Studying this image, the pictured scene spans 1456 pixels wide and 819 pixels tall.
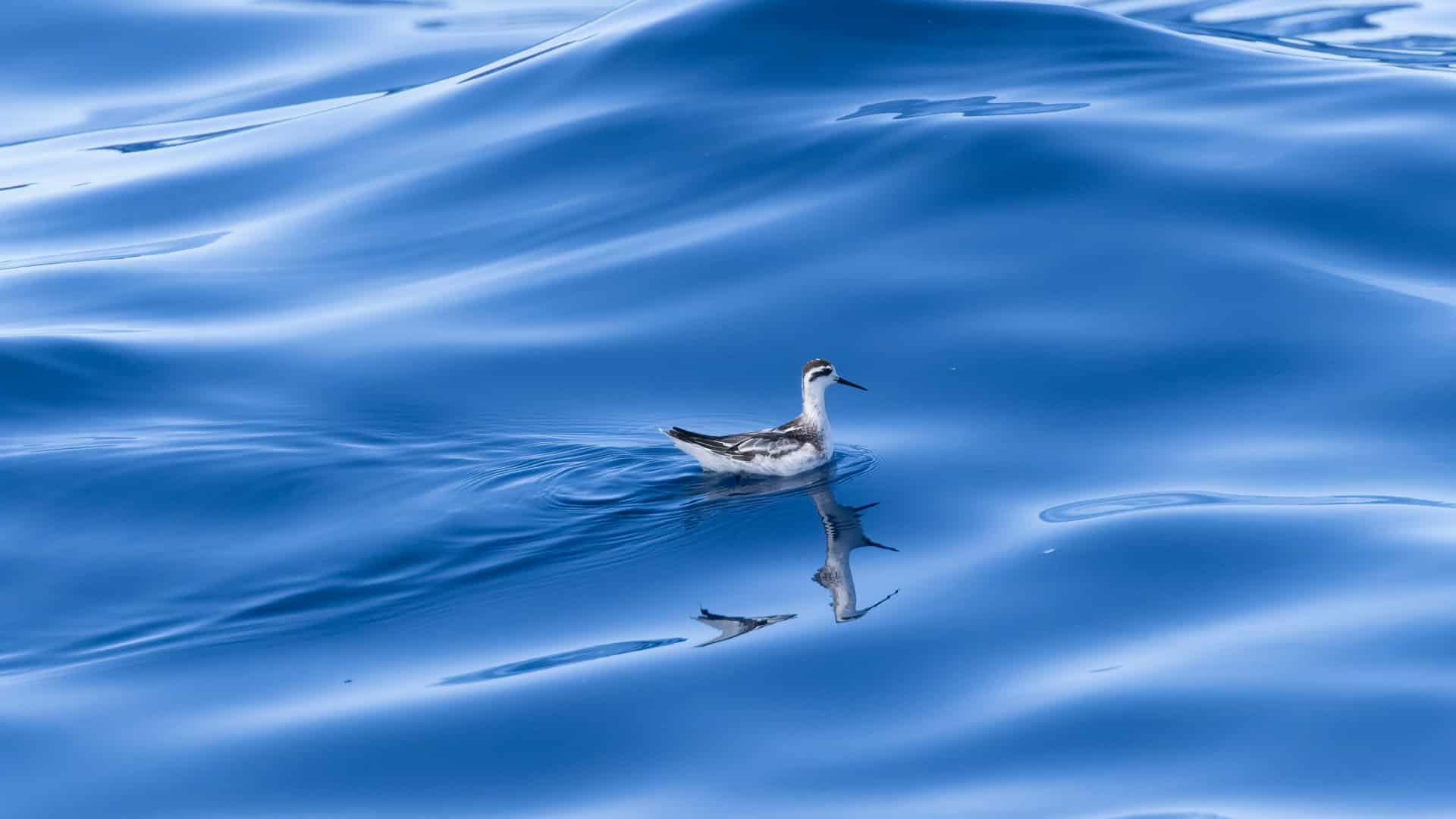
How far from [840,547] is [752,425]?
9.17 ft

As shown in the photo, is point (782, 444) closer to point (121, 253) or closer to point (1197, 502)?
point (1197, 502)

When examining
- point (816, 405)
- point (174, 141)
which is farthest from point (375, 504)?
point (174, 141)

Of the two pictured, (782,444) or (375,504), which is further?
(782,444)

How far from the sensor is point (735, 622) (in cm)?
1114

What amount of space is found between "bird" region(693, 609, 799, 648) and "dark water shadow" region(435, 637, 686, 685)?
0.32m

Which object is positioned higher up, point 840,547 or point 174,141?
point 174,141

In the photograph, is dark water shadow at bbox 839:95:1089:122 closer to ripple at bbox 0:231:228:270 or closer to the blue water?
the blue water

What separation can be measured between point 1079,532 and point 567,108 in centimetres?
1123

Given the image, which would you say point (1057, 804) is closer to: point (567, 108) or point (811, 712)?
point (811, 712)

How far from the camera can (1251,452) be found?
13352 millimetres

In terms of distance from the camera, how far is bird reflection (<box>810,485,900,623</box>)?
11.2 meters

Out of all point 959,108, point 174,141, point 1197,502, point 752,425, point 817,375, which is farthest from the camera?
point 174,141

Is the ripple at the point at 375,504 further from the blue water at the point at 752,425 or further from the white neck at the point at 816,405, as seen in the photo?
the white neck at the point at 816,405

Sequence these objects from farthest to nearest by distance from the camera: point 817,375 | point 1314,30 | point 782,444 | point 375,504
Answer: point 1314,30 < point 817,375 < point 782,444 < point 375,504
